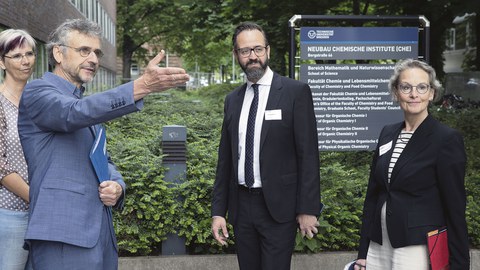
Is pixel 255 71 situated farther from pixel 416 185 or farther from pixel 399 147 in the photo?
pixel 416 185

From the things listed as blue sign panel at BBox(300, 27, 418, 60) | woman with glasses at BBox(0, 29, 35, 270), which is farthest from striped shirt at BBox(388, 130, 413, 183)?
blue sign panel at BBox(300, 27, 418, 60)

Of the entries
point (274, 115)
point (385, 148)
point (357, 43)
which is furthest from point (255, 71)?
Answer: point (357, 43)

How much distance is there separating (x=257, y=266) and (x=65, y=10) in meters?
18.4

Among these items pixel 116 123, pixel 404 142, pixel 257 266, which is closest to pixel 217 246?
pixel 257 266

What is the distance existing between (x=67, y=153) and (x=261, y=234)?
1401 millimetres

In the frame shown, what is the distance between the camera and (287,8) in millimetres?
14016

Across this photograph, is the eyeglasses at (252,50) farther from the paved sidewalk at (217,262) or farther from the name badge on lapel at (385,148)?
the paved sidewalk at (217,262)

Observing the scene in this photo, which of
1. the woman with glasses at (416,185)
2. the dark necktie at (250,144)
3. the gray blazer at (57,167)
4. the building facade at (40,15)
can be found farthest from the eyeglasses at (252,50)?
the building facade at (40,15)

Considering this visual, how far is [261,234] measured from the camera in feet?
12.4

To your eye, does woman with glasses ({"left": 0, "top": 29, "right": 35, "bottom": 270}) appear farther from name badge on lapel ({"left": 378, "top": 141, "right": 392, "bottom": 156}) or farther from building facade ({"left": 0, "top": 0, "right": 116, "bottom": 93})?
building facade ({"left": 0, "top": 0, "right": 116, "bottom": 93})

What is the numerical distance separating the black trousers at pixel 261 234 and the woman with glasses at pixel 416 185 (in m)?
0.56

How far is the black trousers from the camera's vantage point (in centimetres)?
377

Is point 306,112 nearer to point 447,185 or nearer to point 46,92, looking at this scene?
point 447,185

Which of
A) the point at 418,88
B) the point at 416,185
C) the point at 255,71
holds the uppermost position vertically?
the point at 255,71
